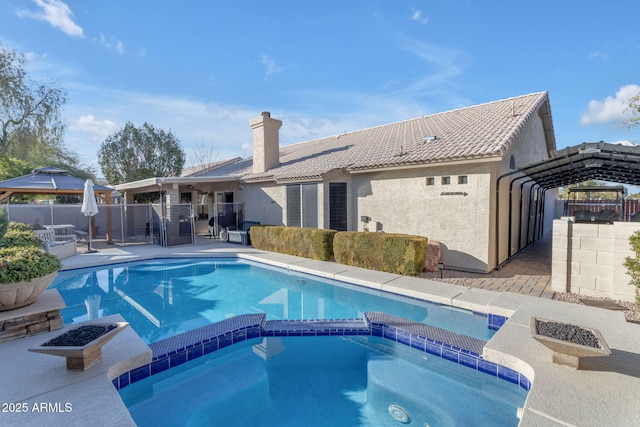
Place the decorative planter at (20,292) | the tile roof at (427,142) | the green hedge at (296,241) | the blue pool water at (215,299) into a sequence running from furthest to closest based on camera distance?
1. the green hedge at (296,241)
2. the tile roof at (427,142)
3. the blue pool water at (215,299)
4. the decorative planter at (20,292)

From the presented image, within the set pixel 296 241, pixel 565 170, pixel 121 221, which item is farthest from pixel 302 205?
pixel 121 221

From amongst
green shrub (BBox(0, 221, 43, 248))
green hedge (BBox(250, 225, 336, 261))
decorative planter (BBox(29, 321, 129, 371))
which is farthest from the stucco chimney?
decorative planter (BBox(29, 321, 129, 371))

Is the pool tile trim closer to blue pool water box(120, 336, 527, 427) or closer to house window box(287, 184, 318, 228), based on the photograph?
blue pool water box(120, 336, 527, 427)

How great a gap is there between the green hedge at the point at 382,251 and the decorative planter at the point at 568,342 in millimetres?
5076

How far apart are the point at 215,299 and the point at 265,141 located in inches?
486

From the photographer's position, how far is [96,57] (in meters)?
17.4

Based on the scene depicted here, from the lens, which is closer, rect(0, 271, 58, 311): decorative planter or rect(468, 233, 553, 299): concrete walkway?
rect(0, 271, 58, 311): decorative planter

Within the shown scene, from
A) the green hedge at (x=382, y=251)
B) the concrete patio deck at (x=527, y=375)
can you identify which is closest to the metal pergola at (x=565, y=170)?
the green hedge at (x=382, y=251)

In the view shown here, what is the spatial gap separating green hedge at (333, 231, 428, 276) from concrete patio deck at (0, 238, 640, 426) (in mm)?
2711

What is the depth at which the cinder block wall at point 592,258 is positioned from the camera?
7.07 m

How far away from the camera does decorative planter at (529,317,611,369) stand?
3901 millimetres

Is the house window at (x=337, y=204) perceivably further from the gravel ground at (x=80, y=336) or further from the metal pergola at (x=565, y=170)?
the gravel ground at (x=80, y=336)

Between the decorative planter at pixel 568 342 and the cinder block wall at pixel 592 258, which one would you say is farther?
the cinder block wall at pixel 592 258

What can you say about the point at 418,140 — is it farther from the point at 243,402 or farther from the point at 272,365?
the point at 243,402
